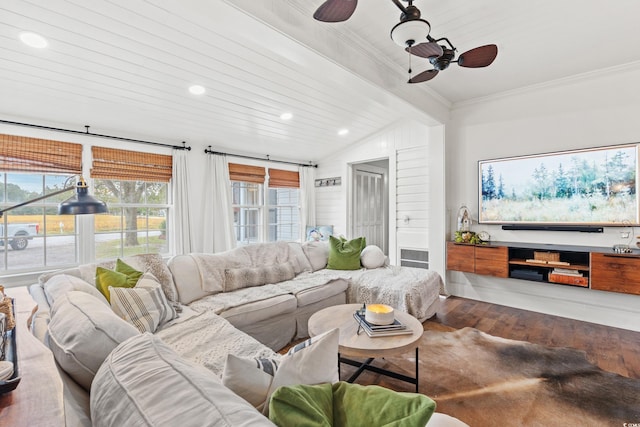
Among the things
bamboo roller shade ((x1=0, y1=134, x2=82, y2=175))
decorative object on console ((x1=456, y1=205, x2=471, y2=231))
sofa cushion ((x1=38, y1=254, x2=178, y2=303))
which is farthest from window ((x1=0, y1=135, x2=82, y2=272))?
decorative object on console ((x1=456, y1=205, x2=471, y2=231))

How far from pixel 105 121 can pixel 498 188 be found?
4.91 m

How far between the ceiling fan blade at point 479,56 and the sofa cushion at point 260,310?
8.09 ft

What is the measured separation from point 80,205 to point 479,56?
8.92 feet

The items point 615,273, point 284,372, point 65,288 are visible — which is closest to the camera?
point 284,372

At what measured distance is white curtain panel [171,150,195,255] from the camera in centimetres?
418

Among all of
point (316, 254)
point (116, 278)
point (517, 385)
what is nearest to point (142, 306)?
point (116, 278)

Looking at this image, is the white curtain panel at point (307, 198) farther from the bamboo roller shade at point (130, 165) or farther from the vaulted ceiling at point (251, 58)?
the bamboo roller shade at point (130, 165)

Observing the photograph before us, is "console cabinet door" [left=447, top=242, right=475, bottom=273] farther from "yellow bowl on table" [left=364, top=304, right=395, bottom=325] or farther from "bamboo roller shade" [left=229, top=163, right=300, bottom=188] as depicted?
"bamboo roller shade" [left=229, top=163, right=300, bottom=188]

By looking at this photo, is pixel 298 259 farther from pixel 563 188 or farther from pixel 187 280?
pixel 563 188

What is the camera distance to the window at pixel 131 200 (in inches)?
146

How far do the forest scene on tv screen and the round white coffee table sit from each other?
105 inches

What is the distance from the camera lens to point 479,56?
2.24 m

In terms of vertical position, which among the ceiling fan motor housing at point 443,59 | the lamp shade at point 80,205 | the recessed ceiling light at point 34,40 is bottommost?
the lamp shade at point 80,205

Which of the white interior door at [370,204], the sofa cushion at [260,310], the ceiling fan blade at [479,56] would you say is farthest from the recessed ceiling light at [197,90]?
the white interior door at [370,204]
